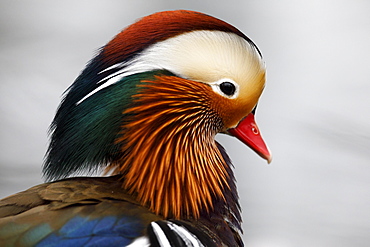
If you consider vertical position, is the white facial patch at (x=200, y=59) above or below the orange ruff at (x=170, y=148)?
above

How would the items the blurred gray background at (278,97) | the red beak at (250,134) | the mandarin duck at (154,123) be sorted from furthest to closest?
1. the blurred gray background at (278,97)
2. the red beak at (250,134)
3. the mandarin duck at (154,123)

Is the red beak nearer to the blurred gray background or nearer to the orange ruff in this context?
the orange ruff

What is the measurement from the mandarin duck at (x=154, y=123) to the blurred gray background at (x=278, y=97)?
2.21ft

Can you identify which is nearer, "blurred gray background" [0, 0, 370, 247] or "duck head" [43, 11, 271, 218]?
"duck head" [43, 11, 271, 218]

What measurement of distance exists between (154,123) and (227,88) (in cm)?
10

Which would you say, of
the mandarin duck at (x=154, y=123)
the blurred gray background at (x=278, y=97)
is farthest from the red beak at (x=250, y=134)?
the blurred gray background at (x=278, y=97)

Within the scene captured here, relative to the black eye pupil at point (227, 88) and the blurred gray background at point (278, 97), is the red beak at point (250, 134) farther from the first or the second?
the blurred gray background at point (278, 97)

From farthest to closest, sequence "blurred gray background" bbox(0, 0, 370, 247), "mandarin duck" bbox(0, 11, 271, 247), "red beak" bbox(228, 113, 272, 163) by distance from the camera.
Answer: "blurred gray background" bbox(0, 0, 370, 247) → "red beak" bbox(228, 113, 272, 163) → "mandarin duck" bbox(0, 11, 271, 247)

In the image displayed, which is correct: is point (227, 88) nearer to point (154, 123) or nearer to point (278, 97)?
point (154, 123)

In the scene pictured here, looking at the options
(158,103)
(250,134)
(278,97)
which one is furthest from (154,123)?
(278,97)

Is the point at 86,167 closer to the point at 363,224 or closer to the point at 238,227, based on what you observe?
the point at 238,227

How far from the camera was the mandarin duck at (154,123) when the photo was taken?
30.7 inches

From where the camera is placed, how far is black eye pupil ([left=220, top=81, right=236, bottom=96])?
2.69ft

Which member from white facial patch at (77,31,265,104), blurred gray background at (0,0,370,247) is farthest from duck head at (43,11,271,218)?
blurred gray background at (0,0,370,247)
